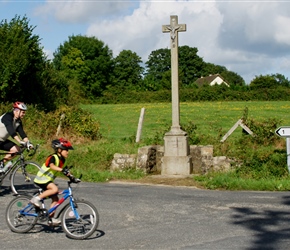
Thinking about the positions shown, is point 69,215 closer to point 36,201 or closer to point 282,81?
point 36,201

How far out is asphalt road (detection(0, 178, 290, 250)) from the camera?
7652mm

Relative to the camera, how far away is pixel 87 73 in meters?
93.2

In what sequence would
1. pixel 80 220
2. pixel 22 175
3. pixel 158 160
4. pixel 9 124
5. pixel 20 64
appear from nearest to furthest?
pixel 80 220 < pixel 9 124 < pixel 22 175 < pixel 158 160 < pixel 20 64

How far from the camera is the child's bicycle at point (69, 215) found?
7.88 meters

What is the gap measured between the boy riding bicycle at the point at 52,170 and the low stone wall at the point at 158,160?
292 inches

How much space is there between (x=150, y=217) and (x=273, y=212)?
2.12m

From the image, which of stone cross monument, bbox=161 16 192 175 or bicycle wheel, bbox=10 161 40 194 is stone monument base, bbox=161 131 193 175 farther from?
bicycle wheel, bbox=10 161 40 194

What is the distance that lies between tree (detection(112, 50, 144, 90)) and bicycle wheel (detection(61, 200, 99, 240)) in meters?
92.3

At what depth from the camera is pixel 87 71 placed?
92.5 metres

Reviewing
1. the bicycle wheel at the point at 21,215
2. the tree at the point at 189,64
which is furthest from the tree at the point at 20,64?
the tree at the point at 189,64

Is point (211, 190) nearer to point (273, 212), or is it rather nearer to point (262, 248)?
point (273, 212)

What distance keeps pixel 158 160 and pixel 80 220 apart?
331 inches

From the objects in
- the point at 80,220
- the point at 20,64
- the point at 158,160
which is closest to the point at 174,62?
the point at 158,160

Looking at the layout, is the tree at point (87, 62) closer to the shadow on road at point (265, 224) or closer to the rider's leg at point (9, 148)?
the rider's leg at point (9, 148)
